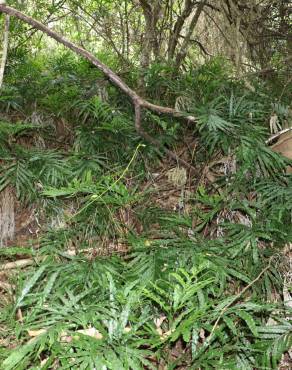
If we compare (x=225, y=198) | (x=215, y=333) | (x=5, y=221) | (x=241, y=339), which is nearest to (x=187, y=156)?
(x=225, y=198)

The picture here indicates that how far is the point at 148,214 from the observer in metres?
2.48

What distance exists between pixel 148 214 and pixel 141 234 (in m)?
0.20

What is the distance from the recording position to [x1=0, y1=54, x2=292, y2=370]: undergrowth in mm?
1393

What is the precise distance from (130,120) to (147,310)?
1.55m

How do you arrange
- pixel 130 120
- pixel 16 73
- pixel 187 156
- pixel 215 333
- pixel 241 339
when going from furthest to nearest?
1. pixel 16 73
2. pixel 187 156
3. pixel 130 120
4. pixel 241 339
5. pixel 215 333

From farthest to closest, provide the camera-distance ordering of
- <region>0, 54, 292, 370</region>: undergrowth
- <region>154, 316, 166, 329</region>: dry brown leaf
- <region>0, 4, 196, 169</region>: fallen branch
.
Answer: <region>0, 4, 196, 169</region>: fallen branch < <region>154, 316, 166, 329</region>: dry brown leaf < <region>0, 54, 292, 370</region>: undergrowth

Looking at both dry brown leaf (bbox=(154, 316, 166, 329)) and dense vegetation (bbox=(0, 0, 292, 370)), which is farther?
dry brown leaf (bbox=(154, 316, 166, 329))

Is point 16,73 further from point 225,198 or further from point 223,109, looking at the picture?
point 225,198

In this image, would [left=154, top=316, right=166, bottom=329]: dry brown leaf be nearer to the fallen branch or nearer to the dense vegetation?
the dense vegetation

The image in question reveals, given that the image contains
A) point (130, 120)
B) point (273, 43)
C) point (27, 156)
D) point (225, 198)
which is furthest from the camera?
point (273, 43)

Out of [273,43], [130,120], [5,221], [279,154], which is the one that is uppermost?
[273,43]

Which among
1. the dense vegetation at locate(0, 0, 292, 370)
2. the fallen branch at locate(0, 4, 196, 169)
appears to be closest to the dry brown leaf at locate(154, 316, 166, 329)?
the dense vegetation at locate(0, 0, 292, 370)

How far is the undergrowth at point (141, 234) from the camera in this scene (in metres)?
1.39

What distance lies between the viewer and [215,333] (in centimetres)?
140
